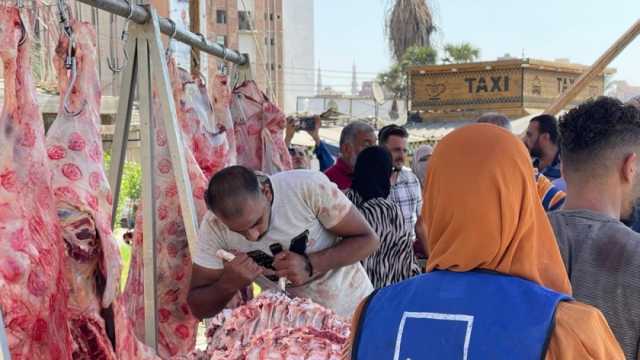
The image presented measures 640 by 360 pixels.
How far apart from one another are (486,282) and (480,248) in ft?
0.20

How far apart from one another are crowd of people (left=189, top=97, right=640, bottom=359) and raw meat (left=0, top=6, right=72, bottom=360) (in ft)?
2.00

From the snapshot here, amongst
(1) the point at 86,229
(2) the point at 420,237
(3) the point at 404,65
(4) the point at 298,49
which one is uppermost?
(4) the point at 298,49

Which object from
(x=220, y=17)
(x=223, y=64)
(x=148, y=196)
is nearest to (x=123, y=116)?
(x=148, y=196)

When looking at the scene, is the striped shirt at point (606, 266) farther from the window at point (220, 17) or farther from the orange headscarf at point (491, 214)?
the window at point (220, 17)

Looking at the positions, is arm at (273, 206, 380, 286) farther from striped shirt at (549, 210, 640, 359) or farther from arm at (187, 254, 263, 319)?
striped shirt at (549, 210, 640, 359)

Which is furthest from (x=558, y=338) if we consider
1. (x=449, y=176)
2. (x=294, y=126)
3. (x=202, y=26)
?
(x=294, y=126)

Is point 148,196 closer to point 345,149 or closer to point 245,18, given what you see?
point 345,149

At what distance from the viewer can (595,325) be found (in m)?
1.15

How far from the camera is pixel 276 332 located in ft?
5.87

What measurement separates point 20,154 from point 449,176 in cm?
102

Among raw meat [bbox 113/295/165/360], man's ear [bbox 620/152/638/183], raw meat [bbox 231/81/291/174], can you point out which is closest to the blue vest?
man's ear [bbox 620/152/638/183]

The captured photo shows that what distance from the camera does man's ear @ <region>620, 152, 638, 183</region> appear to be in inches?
67.4

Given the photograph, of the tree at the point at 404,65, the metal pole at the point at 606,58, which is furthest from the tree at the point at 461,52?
the metal pole at the point at 606,58

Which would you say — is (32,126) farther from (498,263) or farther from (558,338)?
(558,338)
